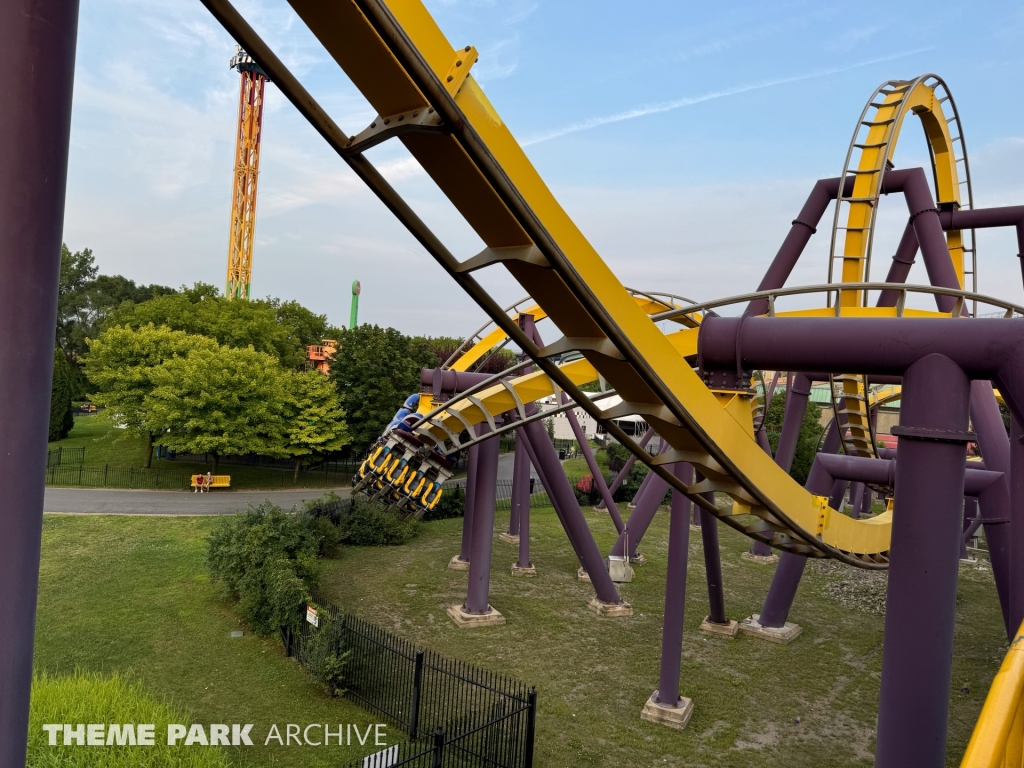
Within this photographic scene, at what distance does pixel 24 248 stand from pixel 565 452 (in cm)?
5057

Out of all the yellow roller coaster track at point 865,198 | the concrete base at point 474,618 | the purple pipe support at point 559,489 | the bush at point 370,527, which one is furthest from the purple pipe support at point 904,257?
the bush at point 370,527

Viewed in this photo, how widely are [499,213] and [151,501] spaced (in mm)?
25669

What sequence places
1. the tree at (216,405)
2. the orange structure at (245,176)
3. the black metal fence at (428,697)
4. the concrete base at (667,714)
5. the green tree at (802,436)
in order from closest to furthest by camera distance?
the black metal fence at (428,697)
the concrete base at (667,714)
the tree at (216,405)
the green tree at (802,436)
the orange structure at (245,176)

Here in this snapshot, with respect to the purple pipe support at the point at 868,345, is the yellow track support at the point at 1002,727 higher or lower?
lower

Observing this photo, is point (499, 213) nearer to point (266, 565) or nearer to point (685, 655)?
point (266, 565)

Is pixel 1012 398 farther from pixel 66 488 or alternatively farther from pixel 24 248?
pixel 66 488

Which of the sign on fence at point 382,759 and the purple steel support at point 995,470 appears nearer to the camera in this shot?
the sign on fence at point 382,759

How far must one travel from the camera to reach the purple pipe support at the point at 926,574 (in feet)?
17.5

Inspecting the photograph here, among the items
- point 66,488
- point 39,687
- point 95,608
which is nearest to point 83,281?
point 66,488

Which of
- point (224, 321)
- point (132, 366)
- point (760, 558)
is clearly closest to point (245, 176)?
point (224, 321)

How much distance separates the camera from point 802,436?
38.7m

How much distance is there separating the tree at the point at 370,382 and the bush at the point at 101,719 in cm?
2404

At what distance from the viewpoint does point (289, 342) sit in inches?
1703

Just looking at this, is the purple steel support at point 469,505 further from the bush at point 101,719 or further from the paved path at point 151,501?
the bush at point 101,719
